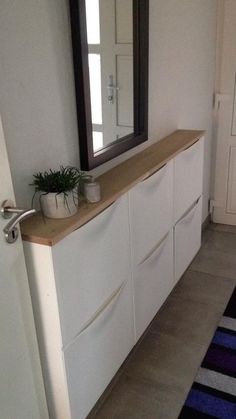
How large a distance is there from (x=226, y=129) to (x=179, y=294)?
1.37 metres

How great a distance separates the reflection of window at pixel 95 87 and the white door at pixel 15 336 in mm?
563

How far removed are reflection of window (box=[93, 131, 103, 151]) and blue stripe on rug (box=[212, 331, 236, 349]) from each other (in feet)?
3.76

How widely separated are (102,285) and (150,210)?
48 cm

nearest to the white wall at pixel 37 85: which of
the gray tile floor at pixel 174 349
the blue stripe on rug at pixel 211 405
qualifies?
the gray tile floor at pixel 174 349

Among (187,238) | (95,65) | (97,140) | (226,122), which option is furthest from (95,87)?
(226,122)

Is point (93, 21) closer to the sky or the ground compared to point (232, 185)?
closer to the sky

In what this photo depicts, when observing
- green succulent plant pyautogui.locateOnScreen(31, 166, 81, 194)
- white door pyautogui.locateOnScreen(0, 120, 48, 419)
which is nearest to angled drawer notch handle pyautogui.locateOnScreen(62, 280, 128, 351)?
white door pyautogui.locateOnScreen(0, 120, 48, 419)

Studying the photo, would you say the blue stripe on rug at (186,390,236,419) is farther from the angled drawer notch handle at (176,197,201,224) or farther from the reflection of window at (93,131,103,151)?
the reflection of window at (93,131,103,151)

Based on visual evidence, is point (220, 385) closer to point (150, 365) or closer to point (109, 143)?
point (150, 365)

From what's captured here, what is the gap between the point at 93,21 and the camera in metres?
1.50

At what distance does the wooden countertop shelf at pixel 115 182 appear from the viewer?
1.24 m

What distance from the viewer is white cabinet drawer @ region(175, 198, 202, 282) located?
2.34 m

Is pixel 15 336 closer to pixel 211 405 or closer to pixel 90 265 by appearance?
pixel 90 265

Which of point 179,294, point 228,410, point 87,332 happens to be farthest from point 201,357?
point 87,332
